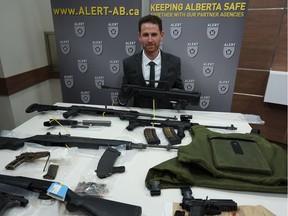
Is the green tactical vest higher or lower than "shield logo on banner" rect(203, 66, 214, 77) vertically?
lower

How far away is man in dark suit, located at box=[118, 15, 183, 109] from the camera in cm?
185

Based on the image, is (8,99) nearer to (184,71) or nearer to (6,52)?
(6,52)

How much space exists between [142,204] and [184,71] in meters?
1.96

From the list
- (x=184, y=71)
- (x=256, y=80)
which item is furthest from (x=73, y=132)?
(x=256, y=80)

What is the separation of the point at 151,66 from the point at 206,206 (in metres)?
1.44

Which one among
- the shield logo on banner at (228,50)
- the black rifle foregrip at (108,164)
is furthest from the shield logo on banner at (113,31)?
the black rifle foregrip at (108,164)

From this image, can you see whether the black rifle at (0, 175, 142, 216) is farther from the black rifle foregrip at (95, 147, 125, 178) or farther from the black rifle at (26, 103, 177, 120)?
the black rifle at (26, 103, 177, 120)

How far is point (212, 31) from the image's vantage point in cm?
228

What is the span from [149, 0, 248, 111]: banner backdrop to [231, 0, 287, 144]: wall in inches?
14.8

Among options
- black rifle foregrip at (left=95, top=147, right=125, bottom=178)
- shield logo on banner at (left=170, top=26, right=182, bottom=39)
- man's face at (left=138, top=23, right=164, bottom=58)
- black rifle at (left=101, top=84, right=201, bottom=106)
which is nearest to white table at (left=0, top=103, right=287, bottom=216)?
black rifle foregrip at (left=95, top=147, right=125, bottom=178)

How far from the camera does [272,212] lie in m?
0.75

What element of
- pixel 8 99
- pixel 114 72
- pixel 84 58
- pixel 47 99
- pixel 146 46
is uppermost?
pixel 146 46

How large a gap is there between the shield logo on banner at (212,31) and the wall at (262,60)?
51 cm

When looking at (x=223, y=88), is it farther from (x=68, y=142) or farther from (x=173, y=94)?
(x=68, y=142)
